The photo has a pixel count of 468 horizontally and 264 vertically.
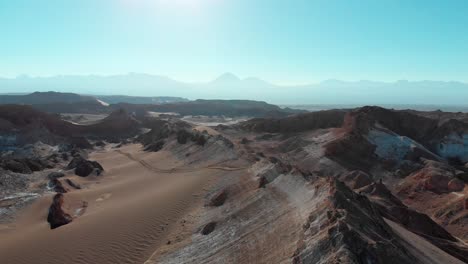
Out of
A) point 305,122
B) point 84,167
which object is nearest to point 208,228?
point 84,167

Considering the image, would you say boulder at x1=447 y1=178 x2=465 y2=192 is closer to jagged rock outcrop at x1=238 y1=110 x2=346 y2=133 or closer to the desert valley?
the desert valley

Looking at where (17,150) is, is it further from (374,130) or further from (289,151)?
(374,130)

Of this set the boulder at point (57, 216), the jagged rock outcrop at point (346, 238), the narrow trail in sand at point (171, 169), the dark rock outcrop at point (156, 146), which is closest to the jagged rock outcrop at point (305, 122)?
the dark rock outcrop at point (156, 146)

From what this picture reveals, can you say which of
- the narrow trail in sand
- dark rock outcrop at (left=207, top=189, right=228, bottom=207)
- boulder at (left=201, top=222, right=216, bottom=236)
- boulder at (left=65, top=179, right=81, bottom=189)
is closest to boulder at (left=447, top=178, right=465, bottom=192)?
the narrow trail in sand

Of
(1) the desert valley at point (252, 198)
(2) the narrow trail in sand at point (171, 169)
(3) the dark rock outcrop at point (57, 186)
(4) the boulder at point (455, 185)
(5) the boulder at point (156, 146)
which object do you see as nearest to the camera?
(1) the desert valley at point (252, 198)

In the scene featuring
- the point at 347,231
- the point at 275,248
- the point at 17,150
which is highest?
the point at 347,231

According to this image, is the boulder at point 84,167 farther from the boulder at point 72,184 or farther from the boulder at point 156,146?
the boulder at point 156,146

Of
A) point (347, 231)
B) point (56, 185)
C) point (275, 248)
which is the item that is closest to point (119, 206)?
point (56, 185)
